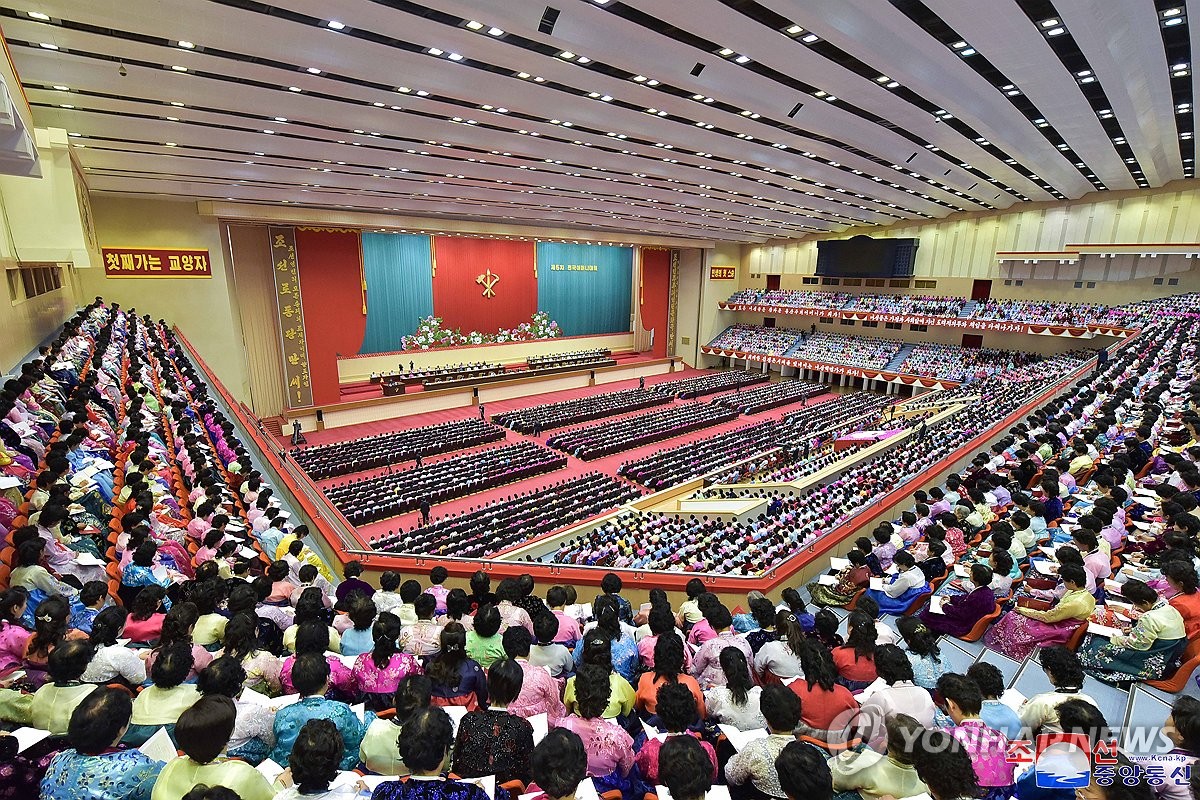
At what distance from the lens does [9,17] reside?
616 cm

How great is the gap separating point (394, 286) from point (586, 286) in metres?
11.5

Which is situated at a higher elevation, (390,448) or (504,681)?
(504,681)

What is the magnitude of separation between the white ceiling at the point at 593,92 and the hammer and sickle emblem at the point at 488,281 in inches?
463

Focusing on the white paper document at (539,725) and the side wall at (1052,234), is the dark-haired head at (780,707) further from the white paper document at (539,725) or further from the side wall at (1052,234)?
the side wall at (1052,234)

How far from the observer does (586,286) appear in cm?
3328

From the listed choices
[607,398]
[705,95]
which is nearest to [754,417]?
[607,398]

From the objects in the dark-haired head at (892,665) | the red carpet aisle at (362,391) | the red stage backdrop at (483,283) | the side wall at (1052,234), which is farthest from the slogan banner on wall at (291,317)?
the side wall at (1052,234)

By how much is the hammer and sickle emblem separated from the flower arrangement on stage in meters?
2.11

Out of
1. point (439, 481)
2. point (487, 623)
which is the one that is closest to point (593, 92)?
point (487, 623)

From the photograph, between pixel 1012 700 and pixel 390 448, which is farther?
pixel 390 448

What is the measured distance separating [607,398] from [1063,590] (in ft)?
69.8

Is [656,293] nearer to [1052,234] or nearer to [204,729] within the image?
[1052,234]

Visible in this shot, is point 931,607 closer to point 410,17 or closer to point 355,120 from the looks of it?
point 410,17

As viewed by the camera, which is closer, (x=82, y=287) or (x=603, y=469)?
(x=82, y=287)
